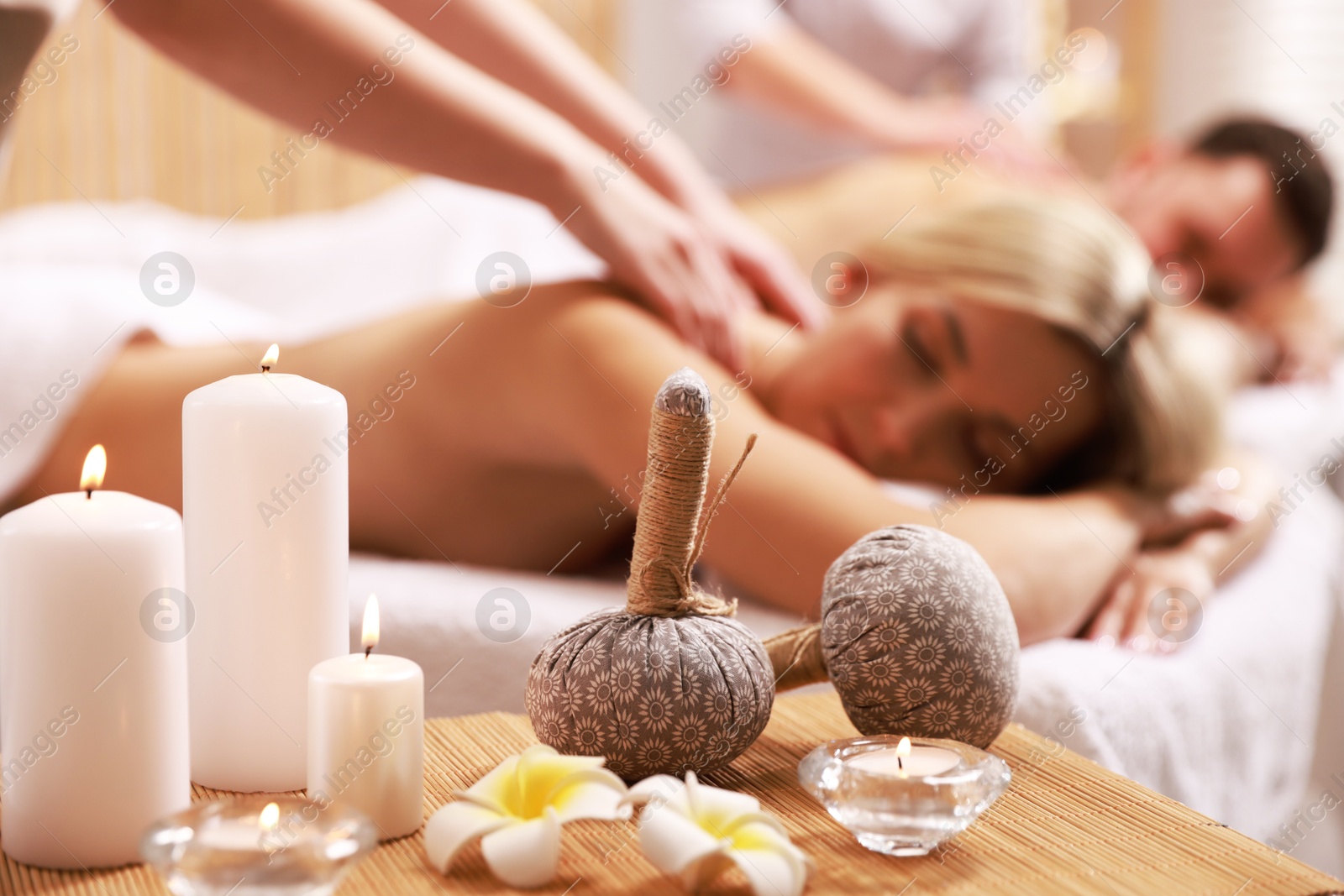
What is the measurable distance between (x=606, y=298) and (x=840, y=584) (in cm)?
52

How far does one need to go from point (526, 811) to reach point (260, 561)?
196mm

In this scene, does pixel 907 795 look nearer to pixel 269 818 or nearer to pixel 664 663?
pixel 664 663

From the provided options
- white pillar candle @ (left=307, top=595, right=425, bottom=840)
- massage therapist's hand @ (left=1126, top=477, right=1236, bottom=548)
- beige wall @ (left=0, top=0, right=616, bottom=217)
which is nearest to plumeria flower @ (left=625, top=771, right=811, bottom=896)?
white pillar candle @ (left=307, top=595, right=425, bottom=840)

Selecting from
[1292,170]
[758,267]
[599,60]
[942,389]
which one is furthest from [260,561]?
[599,60]

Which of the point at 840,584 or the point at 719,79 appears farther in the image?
the point at 719,79

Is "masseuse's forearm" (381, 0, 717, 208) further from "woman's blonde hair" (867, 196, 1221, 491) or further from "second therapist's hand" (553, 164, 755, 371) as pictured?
"woman's blonde hair" (867, 196, 1221, 491)

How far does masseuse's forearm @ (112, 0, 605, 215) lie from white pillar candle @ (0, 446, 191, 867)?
54 cm

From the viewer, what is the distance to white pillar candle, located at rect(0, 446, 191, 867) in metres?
0.51

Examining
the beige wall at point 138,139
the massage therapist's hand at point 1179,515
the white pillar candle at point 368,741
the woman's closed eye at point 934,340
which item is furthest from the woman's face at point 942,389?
the beige wall at point 138,139

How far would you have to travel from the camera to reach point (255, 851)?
17.8 inches

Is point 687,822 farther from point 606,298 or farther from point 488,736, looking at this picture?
point 606,298

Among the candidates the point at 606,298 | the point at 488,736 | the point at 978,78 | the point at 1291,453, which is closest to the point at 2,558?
the point at 488,736

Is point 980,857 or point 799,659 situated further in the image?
point 799,659

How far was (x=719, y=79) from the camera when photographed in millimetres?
2107
